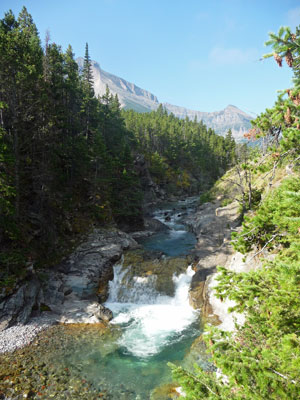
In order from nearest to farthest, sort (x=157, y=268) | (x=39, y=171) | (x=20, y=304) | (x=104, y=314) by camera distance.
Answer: (x=20, y=304) < (x=104, y=314) < (x=39, y=171) < (x=157, y=268)

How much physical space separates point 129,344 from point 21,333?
20.7 ft

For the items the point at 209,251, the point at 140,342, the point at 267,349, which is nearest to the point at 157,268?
the point at 209,251

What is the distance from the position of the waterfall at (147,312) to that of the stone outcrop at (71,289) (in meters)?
1.18

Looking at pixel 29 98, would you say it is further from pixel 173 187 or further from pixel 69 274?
pixel 173 187

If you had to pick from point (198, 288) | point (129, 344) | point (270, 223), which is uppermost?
point (270, 223)

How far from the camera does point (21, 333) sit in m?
13.8

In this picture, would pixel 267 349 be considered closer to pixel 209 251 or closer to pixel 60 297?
pixel 60 297

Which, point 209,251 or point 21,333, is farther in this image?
point 209,251

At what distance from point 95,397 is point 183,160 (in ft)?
293

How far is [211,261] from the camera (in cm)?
2045

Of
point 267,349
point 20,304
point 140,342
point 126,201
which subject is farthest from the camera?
point 126,201

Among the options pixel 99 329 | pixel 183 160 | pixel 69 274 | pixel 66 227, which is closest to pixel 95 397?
pixel 99 329

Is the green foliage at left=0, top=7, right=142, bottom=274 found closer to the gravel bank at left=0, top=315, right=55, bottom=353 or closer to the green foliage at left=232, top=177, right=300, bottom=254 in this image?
the gravel bank at left=0, top=315, right=55, bottom=353

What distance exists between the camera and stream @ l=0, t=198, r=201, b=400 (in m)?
10.7
